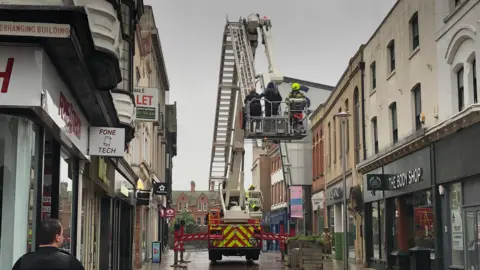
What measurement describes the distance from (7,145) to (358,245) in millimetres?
24360

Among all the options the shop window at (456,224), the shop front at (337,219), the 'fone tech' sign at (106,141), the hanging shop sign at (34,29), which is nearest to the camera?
the hanging shop sign at (34,29)

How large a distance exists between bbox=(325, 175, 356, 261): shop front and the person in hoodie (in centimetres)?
1061

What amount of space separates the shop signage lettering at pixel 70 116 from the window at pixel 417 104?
13303 millimetres

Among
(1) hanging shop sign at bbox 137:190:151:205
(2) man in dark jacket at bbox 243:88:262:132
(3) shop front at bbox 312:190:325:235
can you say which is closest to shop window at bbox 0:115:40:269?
(2) man in dark jacket at bbox 243:88:262:132

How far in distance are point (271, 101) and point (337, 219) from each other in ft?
51.5

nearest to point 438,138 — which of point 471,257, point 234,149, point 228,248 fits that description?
point 471,257

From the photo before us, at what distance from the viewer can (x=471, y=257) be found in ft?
53.8

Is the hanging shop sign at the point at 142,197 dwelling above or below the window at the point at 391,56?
below

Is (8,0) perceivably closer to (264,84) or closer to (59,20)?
(59,20)

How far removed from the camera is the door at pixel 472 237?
16.0 m

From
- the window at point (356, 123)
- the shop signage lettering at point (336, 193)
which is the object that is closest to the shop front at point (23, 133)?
the window at point (356, 123)

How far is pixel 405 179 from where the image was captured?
22.1 m

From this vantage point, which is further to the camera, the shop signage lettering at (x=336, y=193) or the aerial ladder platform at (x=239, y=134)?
Result: the shop signage lettering at (x=336, y=193)

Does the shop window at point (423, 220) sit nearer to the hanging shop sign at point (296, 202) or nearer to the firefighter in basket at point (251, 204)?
the firefighter in basket at point (251, 204)
